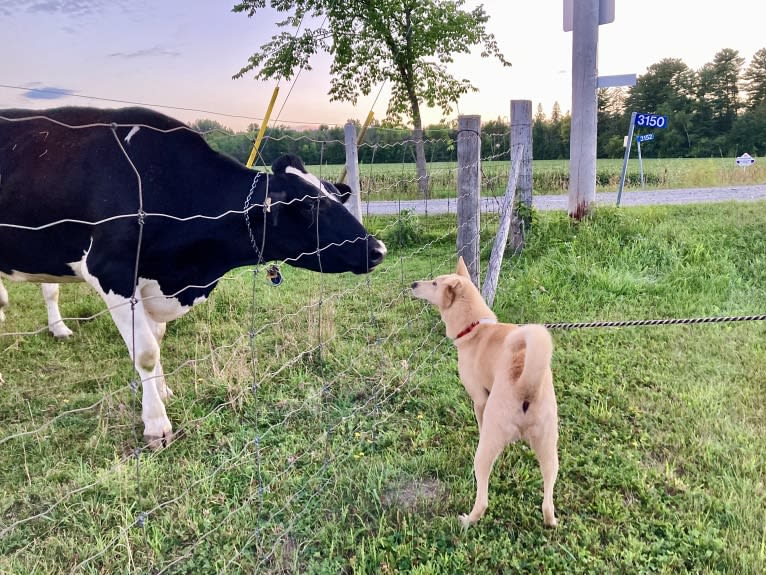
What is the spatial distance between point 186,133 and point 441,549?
9.12 ft

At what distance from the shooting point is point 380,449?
2.96 meters

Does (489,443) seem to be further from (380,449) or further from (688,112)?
(688,112)

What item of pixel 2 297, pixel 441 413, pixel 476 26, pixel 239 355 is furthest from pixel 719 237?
pixel 476 26

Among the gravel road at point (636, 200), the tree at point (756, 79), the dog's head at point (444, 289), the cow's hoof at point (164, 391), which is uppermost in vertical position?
the tree at point (756, 79)

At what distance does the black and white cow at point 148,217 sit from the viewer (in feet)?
10.1

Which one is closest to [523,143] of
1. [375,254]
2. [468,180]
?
[468,180]

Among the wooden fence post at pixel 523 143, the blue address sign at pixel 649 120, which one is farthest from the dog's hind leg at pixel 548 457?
the blue address sign at pixel 649 120

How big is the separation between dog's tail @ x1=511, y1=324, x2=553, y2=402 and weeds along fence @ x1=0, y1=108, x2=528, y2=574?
36.4 inches

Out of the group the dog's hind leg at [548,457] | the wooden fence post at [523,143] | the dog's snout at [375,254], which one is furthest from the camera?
the wooden fence post at [523,143]

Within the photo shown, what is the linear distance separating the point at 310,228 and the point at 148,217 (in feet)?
3.07

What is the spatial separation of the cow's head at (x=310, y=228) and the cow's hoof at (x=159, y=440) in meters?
1.22

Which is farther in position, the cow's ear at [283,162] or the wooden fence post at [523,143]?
the wooden fence post at [523,143]

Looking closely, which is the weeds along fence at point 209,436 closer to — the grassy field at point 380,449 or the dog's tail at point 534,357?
the grassy field at point 380,449

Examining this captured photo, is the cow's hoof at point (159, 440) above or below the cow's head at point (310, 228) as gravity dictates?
below
